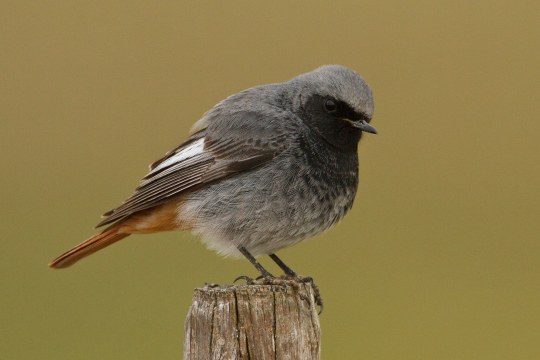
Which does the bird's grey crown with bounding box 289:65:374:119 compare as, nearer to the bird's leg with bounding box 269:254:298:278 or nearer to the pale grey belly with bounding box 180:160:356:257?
the pale grey belly with bounding box 180:160:356:257

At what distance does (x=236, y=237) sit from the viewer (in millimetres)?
5734

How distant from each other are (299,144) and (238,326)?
206cm

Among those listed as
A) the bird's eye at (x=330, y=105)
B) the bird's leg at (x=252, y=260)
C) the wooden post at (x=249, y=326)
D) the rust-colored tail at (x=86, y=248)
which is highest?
the bird's eye at (x=330, y=105)

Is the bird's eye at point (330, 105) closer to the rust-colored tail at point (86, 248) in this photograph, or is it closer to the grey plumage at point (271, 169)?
the grey plumage at point (271, 169)

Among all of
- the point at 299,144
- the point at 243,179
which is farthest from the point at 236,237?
the point at 299,144

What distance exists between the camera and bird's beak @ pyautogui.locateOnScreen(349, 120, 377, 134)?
18.2 ft

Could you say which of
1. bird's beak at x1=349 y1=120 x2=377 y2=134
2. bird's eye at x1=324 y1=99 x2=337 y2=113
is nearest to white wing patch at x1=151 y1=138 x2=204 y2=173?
bird's eye at x1=324 y1=99 x2=337 y2=113

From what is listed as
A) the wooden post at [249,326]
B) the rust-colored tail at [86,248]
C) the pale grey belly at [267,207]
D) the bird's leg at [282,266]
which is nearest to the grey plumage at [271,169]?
the pale grey belly at [267,207]

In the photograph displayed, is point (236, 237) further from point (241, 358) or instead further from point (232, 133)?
point (241, 358)

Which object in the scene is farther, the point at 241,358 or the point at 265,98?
the point at 265,98

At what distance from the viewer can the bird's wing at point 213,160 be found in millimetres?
5730

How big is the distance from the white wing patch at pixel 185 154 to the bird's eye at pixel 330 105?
0.88 meters

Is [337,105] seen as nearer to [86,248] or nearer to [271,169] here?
[271,169]

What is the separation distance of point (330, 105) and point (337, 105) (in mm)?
58
